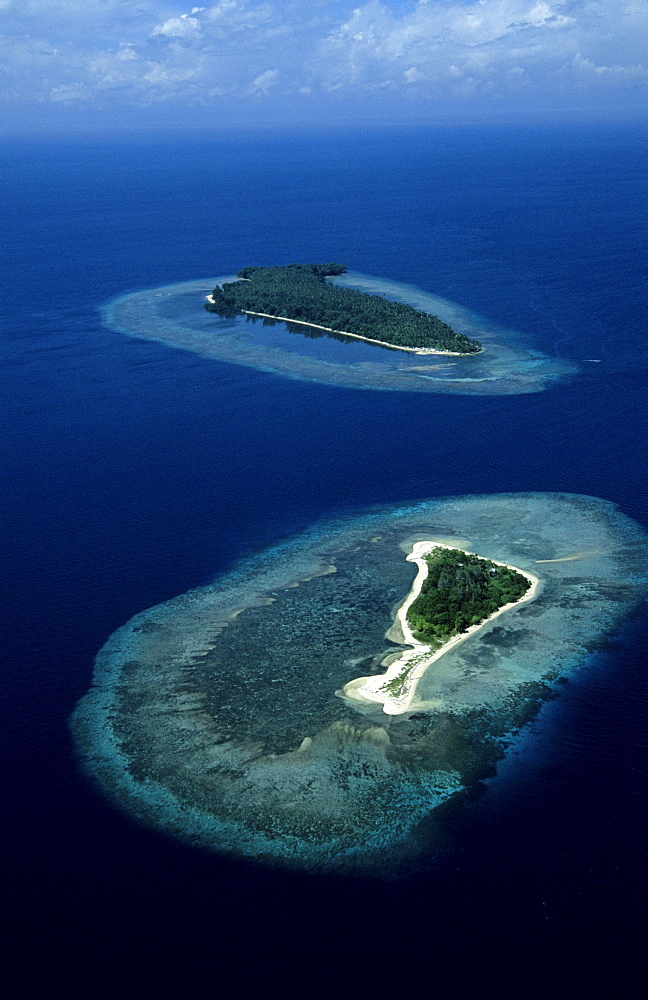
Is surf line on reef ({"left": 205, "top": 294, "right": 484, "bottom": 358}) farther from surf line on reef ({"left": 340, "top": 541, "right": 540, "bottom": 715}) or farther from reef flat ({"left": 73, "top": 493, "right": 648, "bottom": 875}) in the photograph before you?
surf line on reef ({"left": 340, "top": 541, "right": 540, "bottom": 715})

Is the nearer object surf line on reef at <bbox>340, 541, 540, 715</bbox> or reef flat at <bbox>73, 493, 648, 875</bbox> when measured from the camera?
reef flat at <bbox>73, 493, 648, 875</bbox>

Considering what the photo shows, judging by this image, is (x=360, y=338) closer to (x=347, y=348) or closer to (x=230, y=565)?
(x=347, y=348)

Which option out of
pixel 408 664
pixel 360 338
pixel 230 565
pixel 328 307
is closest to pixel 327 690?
pixel 408 664

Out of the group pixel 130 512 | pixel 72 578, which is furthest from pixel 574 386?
pixel 72 578

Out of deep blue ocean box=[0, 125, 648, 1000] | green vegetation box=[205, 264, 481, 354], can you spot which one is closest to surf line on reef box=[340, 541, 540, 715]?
deep blue ocean box=[0, 125, 648, 1000]

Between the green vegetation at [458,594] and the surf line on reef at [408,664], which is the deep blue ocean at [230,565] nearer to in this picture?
the surf line on reef at [408,664]

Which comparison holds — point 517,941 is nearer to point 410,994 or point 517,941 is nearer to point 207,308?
point 410,994
